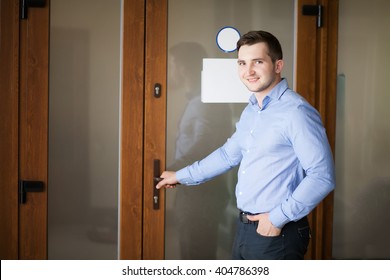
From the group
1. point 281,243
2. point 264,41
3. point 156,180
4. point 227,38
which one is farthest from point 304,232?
point 227,38

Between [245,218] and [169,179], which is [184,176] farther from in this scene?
[245,218]

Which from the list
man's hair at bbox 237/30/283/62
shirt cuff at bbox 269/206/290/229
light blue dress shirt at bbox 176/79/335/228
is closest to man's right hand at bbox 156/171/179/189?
light blue dress shirt at bbox 176/79/335/228

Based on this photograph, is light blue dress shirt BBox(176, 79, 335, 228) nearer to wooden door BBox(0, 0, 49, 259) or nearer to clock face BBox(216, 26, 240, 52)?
clock face BBox(216, 26, 240, 52)

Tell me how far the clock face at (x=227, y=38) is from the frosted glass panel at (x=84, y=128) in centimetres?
57

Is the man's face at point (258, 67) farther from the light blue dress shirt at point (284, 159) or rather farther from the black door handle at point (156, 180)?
the black door handle at point (156, 180)

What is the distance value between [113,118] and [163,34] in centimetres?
54

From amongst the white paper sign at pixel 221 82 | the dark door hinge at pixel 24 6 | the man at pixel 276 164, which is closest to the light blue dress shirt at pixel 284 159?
the man at pixel 276 164

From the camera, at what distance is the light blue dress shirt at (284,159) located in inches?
73.4

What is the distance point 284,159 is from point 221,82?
3.06 ft

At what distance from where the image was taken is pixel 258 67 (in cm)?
206

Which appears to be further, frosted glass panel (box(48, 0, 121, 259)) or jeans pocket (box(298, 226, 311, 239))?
frosted glass panel (box(48, 0, 121, 259))

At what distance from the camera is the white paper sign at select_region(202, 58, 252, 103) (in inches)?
110

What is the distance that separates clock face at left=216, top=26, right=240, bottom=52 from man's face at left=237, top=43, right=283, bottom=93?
73 cm

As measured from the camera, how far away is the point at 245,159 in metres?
2.10
